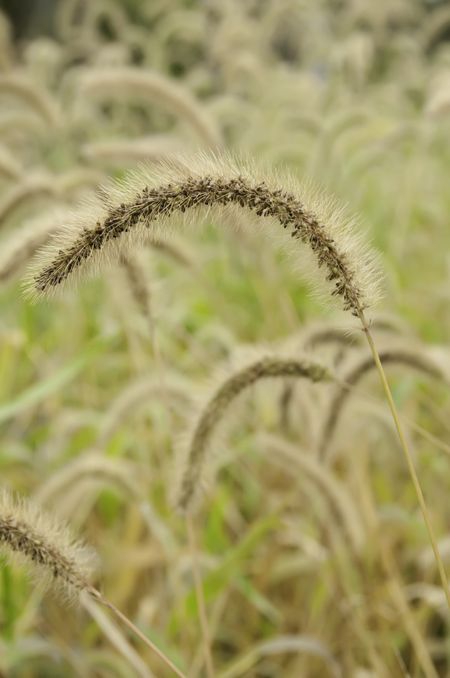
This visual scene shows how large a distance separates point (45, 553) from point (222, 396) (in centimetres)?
43

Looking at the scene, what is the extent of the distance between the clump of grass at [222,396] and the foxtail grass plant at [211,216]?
36 cm

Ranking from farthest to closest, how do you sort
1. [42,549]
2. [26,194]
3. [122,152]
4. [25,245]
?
[122,152]
[26,194]
[25,245]
[42,549]

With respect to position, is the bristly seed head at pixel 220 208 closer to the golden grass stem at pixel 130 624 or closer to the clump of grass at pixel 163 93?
the golden grass stem at pixel 130 624

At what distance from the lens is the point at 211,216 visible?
1158 millimetres

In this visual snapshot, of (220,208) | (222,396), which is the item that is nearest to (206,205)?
(220,208)

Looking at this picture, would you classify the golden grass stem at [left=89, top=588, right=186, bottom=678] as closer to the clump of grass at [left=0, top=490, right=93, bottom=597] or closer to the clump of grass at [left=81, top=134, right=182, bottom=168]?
the clump of grass at [left=0, top=490, right=93, bottom=597]

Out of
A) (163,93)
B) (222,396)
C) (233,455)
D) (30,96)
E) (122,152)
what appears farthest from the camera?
(30,96)

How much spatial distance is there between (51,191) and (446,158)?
5.90 metres

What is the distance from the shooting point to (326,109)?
15.8 ft

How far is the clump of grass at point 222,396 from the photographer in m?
1.49

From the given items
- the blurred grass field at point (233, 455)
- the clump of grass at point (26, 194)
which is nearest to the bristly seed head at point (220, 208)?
the blurred grass field at point (233, 455)

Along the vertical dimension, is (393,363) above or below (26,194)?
below

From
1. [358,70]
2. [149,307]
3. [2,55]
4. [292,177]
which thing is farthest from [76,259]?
[2,55]

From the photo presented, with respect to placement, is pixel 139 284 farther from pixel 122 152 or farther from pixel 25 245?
pixel 122 152
